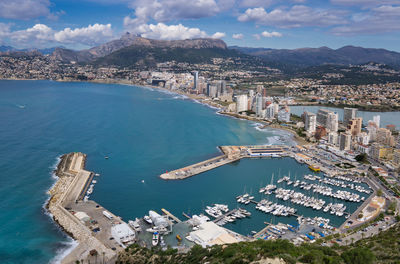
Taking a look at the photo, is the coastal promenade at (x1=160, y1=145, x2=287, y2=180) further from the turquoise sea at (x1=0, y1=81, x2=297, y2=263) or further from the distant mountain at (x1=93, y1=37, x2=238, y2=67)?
the distant mountain at (x1=93, y1=37, x2=238, y2=67)

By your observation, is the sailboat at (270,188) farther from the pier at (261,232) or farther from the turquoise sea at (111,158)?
the pier at (261,232)

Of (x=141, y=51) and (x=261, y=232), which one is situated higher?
(x=141, y=51)

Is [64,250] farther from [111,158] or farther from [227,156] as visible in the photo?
[227,156]

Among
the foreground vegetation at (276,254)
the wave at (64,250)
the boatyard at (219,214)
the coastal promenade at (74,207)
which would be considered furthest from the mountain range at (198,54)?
the foreground vegetation at (276,254)

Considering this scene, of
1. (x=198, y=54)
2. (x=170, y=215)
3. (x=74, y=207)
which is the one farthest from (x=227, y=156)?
(x=198, y=54)

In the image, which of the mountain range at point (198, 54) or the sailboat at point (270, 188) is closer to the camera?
the sailboat at point (270, 188)

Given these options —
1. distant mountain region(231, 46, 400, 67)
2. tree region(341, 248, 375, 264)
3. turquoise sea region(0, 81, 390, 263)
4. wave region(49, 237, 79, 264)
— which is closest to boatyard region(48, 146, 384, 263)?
wave region(49, 237, 79, 264)

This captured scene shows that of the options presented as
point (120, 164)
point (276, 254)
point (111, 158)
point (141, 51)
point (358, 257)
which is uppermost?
point (141, 51)
